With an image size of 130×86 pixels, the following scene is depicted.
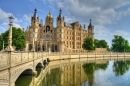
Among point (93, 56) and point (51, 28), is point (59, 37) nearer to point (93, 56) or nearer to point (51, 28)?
point (51, 28)

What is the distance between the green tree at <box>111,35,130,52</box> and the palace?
86.2 ft

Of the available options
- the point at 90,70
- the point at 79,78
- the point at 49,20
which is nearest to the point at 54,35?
the point at 49,20

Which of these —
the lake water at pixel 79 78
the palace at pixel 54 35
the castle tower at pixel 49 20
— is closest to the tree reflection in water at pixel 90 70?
the lake water at pixel 79 78

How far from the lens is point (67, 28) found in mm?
94750

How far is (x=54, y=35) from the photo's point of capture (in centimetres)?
9069

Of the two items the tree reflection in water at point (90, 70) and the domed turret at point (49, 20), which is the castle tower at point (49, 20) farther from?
the tree reflection in water at point (90, 70)

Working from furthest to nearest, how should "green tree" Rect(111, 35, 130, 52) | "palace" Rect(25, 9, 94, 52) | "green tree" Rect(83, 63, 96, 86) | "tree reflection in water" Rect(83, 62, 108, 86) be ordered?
"green tree" Rect(111, 35, 130, 52)
"palace" Rect(25, 9, 94, 52)
"tree reflection in water" Rect(83, 62, 108, 86)
"green tree" Rect(83, 63, 96, 86)

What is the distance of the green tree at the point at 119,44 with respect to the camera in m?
112

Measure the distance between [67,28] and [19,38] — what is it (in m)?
39.3

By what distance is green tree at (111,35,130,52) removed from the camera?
111812 mm

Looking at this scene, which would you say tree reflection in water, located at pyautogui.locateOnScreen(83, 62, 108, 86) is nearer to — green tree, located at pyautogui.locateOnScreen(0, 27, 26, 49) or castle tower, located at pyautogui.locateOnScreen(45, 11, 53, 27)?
green tree, located at pyautogui.locateOnScreen(0, 27, 26, 49)

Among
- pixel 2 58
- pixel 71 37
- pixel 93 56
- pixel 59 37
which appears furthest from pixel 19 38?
pixel 2 58

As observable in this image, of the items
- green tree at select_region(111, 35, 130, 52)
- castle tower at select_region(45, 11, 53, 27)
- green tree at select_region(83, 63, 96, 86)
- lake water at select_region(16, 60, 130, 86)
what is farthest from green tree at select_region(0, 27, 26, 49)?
green tree at select_region(111, 35, 130, 52)

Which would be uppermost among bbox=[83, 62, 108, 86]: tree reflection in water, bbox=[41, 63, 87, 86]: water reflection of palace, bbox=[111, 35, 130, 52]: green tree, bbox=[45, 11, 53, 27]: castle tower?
bbox=[45, 11, 53, 27]: castle tower
